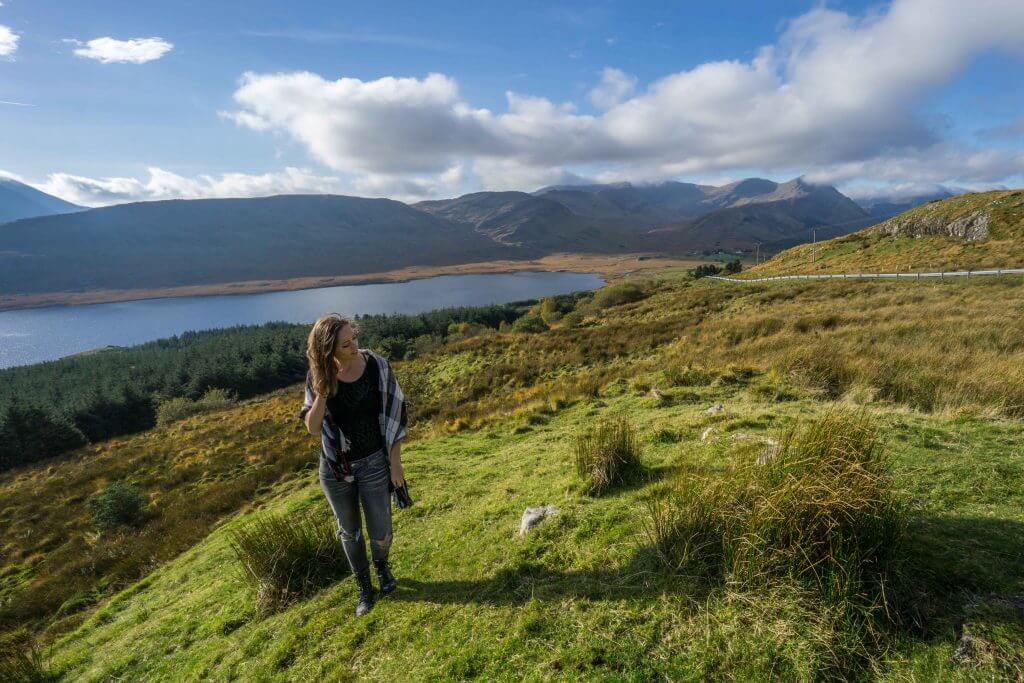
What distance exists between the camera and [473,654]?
284cm

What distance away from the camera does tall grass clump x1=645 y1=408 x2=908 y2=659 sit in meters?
2.54

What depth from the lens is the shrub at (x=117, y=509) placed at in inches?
474

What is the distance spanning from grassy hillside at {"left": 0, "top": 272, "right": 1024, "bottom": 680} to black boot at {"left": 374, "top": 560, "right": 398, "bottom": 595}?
0.61ft

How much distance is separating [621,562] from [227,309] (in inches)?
7384

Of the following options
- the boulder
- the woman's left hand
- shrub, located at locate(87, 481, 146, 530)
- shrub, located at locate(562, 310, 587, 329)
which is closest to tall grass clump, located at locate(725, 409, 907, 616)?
the woman's left hand

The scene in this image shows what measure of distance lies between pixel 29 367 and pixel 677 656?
115420 mm

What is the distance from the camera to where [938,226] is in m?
46.4

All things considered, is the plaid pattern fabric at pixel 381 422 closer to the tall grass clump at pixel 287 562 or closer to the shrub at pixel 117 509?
the tall grass clump at pixel 287 562

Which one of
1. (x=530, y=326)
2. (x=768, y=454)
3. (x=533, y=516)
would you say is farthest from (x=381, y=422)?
(x=530, y=326)

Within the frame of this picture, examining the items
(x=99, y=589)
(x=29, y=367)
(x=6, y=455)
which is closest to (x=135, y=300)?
(x=29, y=367)

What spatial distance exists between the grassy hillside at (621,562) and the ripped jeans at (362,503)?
1.64 feet

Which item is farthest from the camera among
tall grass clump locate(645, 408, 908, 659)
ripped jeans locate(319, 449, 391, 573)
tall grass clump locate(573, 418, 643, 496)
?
tall grass clump locate(573, 418, 643, 496)

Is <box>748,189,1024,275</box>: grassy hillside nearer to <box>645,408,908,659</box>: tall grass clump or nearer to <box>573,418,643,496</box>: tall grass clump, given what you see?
<box>573,418,643,496</box>: tall grass clump

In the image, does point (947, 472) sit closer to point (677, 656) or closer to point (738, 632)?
point (738, 632)
